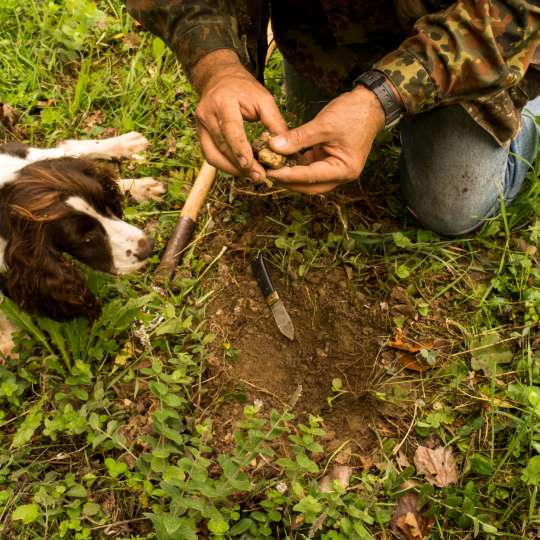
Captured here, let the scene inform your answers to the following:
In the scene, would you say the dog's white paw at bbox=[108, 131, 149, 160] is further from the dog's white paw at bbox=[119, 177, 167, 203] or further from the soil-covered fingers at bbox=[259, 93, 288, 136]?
the soil-covered fingers at bbox=[259, 93, 288, 136]

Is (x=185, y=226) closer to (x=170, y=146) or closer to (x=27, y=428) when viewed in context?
(x=170, y=146)

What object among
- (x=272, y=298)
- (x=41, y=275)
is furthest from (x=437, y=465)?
(x=41, y=275)

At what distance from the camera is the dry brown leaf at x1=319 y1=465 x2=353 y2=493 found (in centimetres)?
220

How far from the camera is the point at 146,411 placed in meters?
2.41

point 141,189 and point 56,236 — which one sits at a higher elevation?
point 56,236

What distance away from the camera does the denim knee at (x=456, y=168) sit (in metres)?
2.44

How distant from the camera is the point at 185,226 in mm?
2830

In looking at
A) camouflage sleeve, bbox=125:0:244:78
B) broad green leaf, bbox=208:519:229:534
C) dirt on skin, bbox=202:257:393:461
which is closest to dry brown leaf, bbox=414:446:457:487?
dirt on skin, bbox=202:257:393:461

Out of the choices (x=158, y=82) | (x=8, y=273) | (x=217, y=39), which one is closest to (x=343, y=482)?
(x=8, y=273)

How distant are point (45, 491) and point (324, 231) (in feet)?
5.08

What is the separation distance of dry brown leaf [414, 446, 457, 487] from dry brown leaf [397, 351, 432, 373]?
0.31 m

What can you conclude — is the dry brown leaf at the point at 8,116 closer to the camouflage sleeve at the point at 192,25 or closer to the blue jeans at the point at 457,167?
the camouflage sleeve at the point at 192,25

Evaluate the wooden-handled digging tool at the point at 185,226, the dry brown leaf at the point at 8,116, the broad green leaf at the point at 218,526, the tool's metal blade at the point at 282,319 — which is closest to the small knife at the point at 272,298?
the tool's metal blade at the point at 282,319

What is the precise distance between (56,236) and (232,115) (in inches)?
35.0
